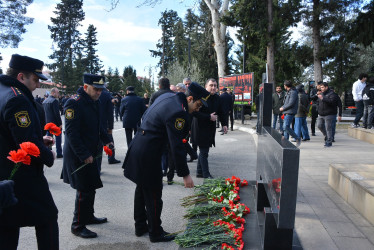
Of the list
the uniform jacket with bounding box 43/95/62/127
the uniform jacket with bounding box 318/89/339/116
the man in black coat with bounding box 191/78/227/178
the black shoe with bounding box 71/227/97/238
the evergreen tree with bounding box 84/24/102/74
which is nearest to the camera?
the black shoe with bounding box 71/227/97/238

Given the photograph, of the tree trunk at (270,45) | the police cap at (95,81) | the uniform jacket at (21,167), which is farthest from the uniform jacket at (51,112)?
the tree trunk at (270,45)

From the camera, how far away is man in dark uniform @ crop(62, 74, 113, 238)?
12.6 ft

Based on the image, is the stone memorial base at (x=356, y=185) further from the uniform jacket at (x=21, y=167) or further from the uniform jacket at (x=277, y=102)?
the uniform jacket at (x=277, y=102)

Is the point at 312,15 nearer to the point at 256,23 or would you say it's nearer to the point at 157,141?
the point at 256,23

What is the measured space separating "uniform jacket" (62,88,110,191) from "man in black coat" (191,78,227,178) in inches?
109

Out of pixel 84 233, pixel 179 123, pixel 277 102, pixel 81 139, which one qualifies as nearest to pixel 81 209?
pixel 84 233

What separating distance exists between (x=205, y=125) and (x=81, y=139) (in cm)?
322

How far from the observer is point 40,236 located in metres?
2.54

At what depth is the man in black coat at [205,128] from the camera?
21.2 ft

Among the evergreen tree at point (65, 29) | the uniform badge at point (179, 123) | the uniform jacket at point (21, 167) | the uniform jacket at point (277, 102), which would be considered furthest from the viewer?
the evergreen tree at point (65, 29)

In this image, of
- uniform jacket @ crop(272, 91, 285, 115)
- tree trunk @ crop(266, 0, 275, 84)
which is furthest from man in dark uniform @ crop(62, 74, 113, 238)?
tree trunk @ crop(266, 0, 275, 84)

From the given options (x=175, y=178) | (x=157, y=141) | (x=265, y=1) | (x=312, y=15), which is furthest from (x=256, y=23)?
(x=157, y=141)

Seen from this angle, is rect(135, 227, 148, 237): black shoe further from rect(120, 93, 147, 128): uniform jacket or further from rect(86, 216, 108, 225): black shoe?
rect(120, 93, 147, 128): uniform jacket

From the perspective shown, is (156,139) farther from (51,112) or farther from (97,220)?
(51,112)
